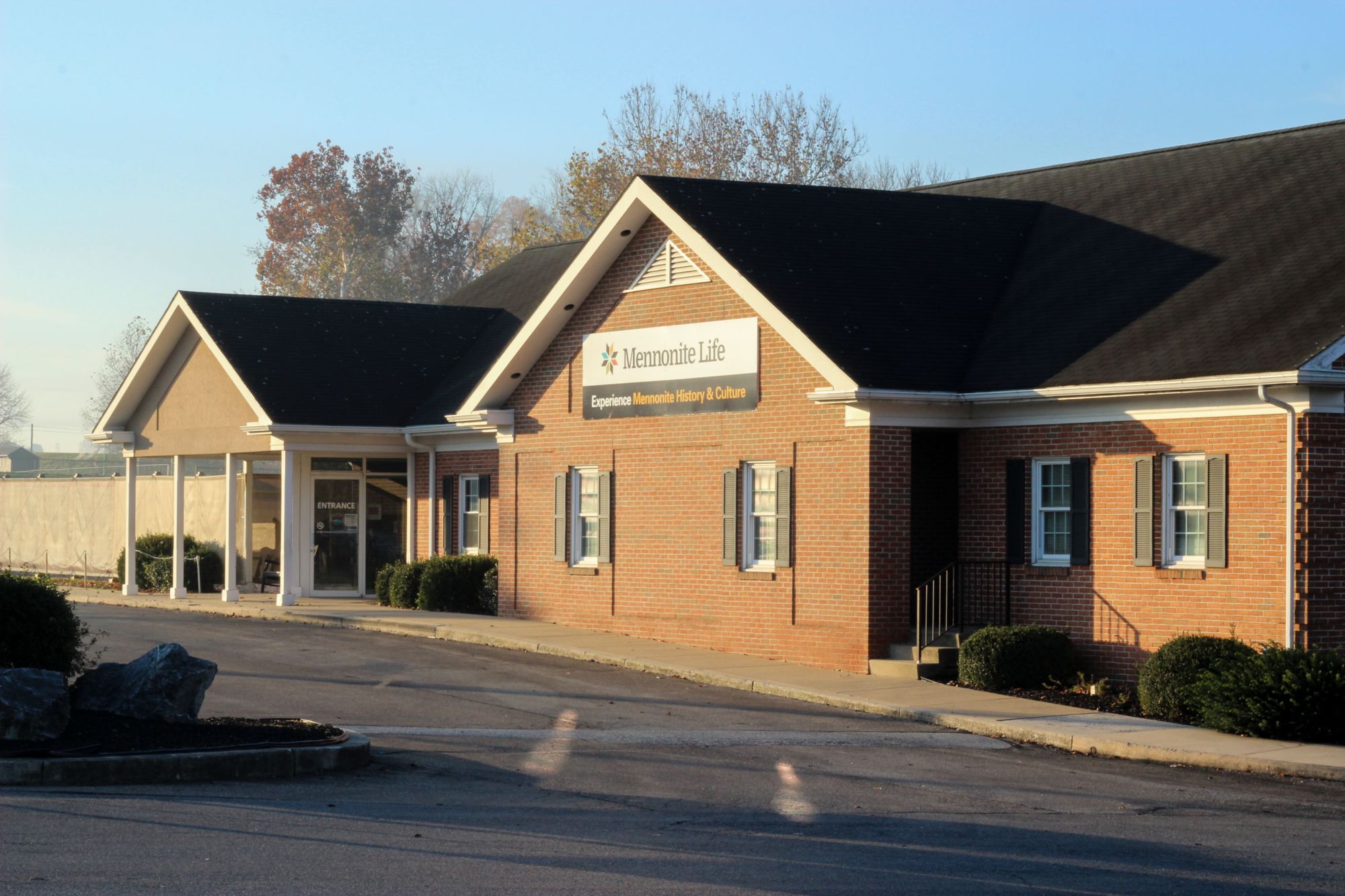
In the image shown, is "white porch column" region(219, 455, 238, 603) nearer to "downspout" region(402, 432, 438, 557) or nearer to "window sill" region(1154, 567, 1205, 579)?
"downspout" region(402, 432, 438, 557)

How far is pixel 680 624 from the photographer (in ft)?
71.8

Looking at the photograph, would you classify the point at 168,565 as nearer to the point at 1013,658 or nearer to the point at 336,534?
the point at 336,534

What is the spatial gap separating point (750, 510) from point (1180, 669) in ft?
22.8

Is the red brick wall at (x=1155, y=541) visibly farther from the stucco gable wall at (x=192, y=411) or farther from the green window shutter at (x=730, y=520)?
the stucco gable wall at (x=192, y=411)

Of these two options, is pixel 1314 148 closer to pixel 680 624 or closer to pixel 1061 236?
pixel 1061 236

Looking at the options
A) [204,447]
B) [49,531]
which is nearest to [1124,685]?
[204,447]

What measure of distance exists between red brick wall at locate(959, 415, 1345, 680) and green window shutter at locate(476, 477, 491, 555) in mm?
10573

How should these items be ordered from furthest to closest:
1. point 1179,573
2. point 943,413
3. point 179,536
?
point 179,536
point 943,413
point 1179,573

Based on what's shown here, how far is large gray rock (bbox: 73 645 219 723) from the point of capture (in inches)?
513

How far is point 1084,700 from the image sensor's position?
17078 mm

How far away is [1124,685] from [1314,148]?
8.47 meters

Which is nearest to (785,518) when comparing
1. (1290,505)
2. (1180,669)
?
(1180,669)

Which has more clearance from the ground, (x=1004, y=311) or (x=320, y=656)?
(x=1004, y=311)

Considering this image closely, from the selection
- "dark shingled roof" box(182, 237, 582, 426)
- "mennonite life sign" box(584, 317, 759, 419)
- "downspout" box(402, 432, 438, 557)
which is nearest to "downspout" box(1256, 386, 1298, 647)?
"mennonite life sign" box(584, 317, 759, 419)
